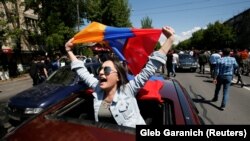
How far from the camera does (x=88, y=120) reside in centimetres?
295

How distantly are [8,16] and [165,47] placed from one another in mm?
33747

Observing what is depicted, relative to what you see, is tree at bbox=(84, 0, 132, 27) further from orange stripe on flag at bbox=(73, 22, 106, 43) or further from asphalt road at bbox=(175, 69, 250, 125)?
orange stripe on flag at bbox=(73, 22, 106, 43)

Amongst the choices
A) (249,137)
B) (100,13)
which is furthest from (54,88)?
(100,13)

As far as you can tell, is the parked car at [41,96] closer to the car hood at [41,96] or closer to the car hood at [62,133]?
the car hood at [41,96]

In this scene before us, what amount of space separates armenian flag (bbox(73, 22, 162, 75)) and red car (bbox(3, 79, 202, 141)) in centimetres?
50

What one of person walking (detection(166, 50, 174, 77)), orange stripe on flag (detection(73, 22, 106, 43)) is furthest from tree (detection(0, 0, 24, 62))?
orange stripe on flag (detection(73, 22, 106, 43))

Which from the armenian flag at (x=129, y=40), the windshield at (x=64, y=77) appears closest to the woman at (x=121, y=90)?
the armenian flag at (x=129, y=40)

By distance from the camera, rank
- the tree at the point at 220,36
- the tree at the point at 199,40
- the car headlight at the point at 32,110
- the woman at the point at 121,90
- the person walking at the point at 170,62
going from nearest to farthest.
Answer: the woman at the point at 121,90, the car headlight at the point at 32,110, the person walking at the point at 170,62, the tree at the point at 220,36, the tree at the point at 199,40

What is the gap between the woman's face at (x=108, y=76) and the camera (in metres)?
3.28

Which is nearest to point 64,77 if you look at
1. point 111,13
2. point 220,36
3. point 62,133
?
point 62,133

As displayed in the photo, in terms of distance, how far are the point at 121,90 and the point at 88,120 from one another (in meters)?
0.54

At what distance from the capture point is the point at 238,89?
1356 centimetres

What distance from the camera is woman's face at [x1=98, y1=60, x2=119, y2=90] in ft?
10.8

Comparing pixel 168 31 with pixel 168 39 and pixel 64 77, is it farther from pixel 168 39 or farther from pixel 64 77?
pixel 64 77
